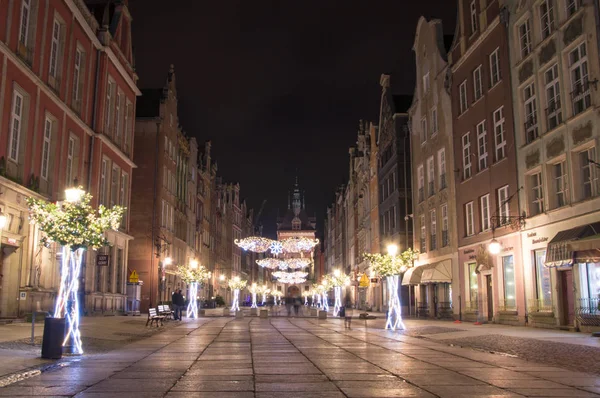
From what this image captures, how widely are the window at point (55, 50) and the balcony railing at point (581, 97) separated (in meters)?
23.2

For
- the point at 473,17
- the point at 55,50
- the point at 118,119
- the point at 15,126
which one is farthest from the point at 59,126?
the point at 473,17

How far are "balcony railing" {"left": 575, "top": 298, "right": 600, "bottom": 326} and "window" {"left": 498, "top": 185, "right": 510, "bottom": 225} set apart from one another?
7.17 m

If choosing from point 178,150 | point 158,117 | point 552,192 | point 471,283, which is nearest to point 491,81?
point 552,192

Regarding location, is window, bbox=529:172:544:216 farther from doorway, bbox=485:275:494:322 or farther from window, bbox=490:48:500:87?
doorway, bbox=485:275:494:322

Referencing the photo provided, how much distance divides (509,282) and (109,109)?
25.8 meters

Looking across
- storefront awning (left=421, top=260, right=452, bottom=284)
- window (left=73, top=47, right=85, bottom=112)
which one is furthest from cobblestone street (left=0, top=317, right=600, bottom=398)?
storefront awning (left=421, top=260, right=452, bottom=284)

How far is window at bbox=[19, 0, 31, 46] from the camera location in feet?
85.8

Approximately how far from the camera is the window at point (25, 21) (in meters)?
26.2

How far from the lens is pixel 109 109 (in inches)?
1543

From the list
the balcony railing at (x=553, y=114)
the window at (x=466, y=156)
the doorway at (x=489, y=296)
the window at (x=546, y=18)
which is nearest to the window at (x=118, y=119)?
the window at (x=466, y=156)

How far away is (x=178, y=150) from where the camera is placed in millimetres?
64312

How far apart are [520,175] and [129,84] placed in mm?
27496

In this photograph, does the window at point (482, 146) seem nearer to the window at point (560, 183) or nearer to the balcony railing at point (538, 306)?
the window at point (560, 183)

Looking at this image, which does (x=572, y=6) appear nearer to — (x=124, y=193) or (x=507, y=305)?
(x=507, y=305)
